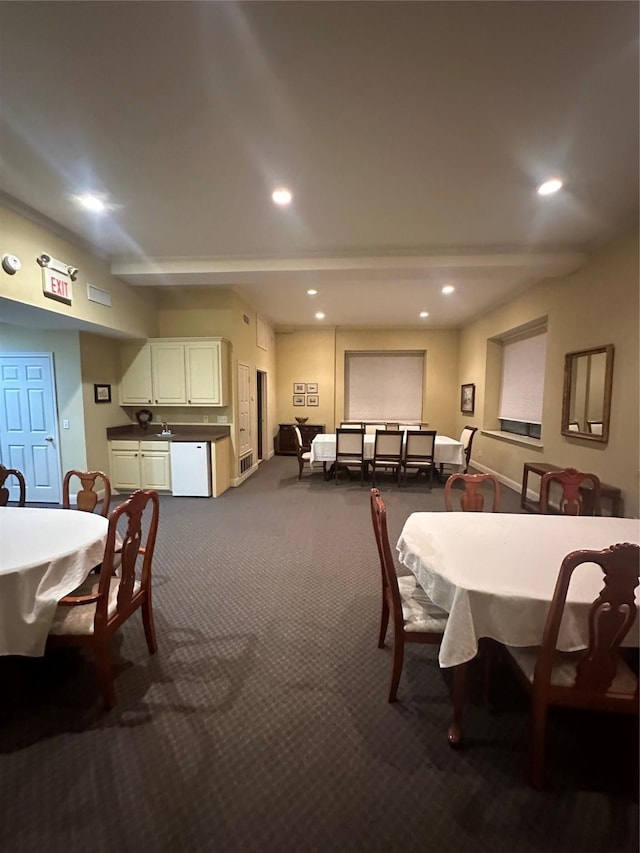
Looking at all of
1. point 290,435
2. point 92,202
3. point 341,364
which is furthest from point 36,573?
point 341,364

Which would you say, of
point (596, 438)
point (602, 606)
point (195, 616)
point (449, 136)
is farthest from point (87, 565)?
point (596, 438)

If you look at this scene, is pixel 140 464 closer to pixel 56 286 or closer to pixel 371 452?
pixel 56 286

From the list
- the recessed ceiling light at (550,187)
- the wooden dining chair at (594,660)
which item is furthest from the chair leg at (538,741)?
the recessed ceiling light at (550,187)

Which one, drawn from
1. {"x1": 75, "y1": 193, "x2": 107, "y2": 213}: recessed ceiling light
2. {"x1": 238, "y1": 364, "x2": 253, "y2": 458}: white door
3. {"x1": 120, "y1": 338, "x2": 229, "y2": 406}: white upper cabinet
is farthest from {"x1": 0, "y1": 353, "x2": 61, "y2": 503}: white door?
{"x1": 238, "y1": 364, "x2": 253, "y2": 458}: white door

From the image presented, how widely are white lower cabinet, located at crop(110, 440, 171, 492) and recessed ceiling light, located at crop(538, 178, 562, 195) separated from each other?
494 cm

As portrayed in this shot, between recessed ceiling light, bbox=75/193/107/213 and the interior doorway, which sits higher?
recessed ceiling light, bbox=75/193/107/213

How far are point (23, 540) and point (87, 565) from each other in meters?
0.38

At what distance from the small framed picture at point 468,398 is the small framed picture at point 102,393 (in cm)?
653

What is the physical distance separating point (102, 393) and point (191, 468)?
1.62 meters

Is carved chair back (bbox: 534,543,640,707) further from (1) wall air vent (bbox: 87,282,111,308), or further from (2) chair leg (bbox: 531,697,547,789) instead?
(1) wall air vent (bbox: 87,282,111,308)

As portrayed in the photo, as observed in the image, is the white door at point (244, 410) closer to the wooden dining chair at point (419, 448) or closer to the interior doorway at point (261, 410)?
the interior doorway at point (261, 410)

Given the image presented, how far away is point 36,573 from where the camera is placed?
1498 millimetres

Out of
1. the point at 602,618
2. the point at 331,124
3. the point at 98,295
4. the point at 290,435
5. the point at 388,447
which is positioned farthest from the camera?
the point at 290,435

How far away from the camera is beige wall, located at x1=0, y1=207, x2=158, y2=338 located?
9.48 ft
